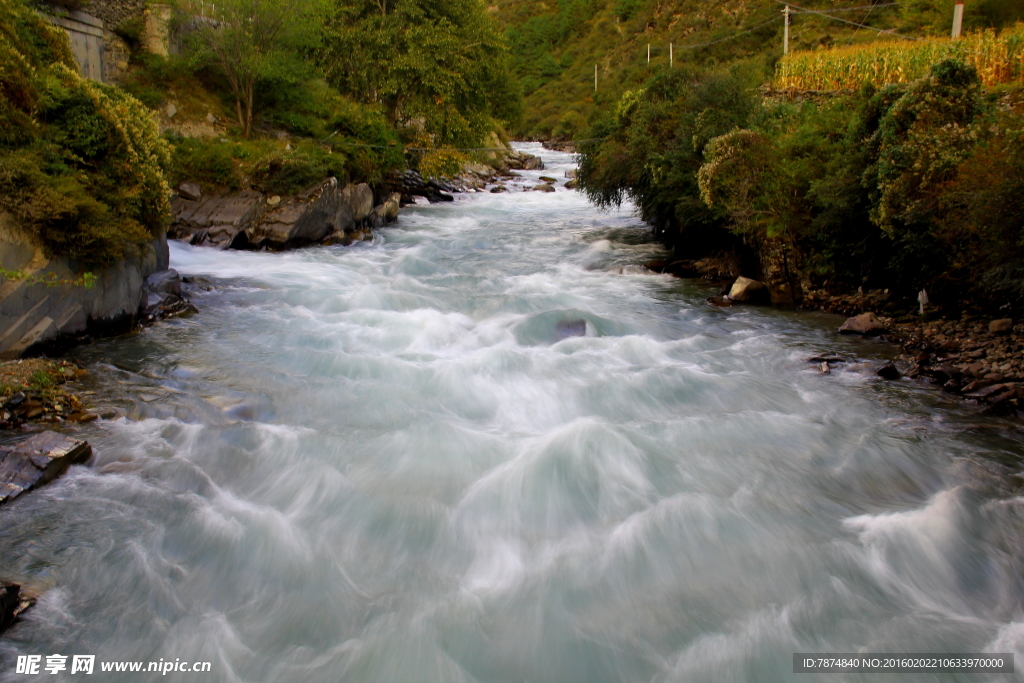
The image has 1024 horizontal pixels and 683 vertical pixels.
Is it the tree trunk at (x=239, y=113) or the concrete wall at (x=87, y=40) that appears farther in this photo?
the tree trunk at (x=239, y=113)

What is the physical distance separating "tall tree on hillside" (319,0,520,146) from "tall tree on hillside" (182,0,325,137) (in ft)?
6.92

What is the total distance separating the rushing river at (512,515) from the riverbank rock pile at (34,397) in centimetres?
43

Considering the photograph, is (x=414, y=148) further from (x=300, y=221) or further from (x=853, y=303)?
(x=853, y=303)

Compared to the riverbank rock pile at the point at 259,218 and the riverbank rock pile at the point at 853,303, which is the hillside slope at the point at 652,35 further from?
the riverbank rock pile at the point at 259,218

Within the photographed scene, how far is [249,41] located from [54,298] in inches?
524

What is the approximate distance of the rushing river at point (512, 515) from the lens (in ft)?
15.1

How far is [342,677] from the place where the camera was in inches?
171

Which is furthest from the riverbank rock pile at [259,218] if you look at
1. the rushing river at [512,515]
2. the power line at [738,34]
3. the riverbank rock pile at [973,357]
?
the power line at [738,34]

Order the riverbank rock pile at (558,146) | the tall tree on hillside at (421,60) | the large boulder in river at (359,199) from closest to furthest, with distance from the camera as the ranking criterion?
the large boulder in river at (359,199)
the tall tree on hillside at (421,60)
the riverbank rock pile at (558,146)

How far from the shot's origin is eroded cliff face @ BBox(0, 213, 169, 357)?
814cm

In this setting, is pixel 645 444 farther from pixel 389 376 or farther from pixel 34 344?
pixel 34 344

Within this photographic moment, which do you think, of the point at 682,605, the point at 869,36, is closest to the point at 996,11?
the point at 869,36

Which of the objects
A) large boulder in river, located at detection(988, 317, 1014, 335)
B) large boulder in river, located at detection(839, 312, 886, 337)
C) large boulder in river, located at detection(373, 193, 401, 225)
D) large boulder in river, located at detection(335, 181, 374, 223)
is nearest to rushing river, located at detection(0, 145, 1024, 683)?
large boulder in river, located at detection(839, 312, 886, 337)

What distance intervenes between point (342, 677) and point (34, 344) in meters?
6.74
